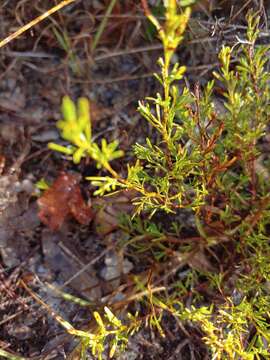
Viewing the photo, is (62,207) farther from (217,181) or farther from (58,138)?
(217,181)

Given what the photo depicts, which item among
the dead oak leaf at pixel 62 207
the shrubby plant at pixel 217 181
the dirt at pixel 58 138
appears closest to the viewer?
the shrubby plant at pixel 217 181

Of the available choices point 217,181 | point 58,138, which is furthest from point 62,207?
point 217,181

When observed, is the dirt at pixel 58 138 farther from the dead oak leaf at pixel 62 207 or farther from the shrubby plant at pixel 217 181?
the shrubby plant at pixel 217 181

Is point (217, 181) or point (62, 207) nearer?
point (217, 181)

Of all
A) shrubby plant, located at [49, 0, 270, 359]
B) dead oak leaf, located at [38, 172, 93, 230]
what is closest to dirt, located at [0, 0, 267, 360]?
dead oak leaf, located at [38, 172, 93, 230]

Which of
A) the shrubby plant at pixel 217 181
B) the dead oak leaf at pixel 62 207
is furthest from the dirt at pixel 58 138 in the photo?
the shrubby plant at pixel 217 181

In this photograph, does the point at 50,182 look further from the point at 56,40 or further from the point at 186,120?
the point at 186,120

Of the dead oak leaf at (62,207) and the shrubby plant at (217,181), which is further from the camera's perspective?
the dead oak leaf at (62,207)
